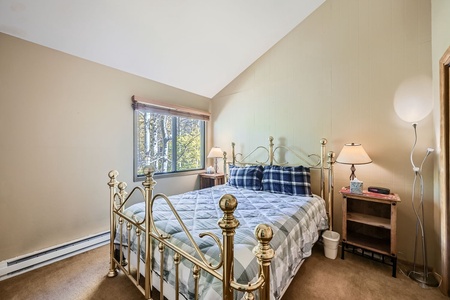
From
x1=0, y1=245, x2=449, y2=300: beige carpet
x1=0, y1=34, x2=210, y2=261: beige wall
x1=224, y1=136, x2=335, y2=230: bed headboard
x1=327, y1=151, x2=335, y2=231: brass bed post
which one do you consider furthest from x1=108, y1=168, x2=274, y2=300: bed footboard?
x1=224, y1=136, x2=335, y2=230: bed headboard

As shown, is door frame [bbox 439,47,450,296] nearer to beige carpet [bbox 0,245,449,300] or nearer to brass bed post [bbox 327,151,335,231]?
beige carpet [bbox 0,245,449,300]

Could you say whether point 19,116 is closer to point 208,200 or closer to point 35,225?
point 35,225

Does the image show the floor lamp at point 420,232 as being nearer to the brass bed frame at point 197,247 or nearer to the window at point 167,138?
the brass bed frame at point 197,247

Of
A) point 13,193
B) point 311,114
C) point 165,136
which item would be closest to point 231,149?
point 165,136

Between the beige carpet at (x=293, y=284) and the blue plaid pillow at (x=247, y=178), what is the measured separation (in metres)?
1.11

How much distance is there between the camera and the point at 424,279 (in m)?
1.87

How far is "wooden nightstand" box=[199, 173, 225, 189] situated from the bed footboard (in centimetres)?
181

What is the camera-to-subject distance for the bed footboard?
0.77 metres

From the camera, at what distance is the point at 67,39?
7.04 ft

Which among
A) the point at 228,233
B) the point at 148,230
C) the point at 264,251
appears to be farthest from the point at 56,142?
the point at 264,251

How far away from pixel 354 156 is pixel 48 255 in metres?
3.53

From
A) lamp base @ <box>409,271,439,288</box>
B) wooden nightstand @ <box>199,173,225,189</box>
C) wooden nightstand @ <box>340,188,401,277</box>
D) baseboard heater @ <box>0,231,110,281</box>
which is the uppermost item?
wooden nightstand @ <box>199,173,225,189</box>

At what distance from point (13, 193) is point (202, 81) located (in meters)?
2.87

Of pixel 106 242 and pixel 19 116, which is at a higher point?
Result: pixel 19 116
